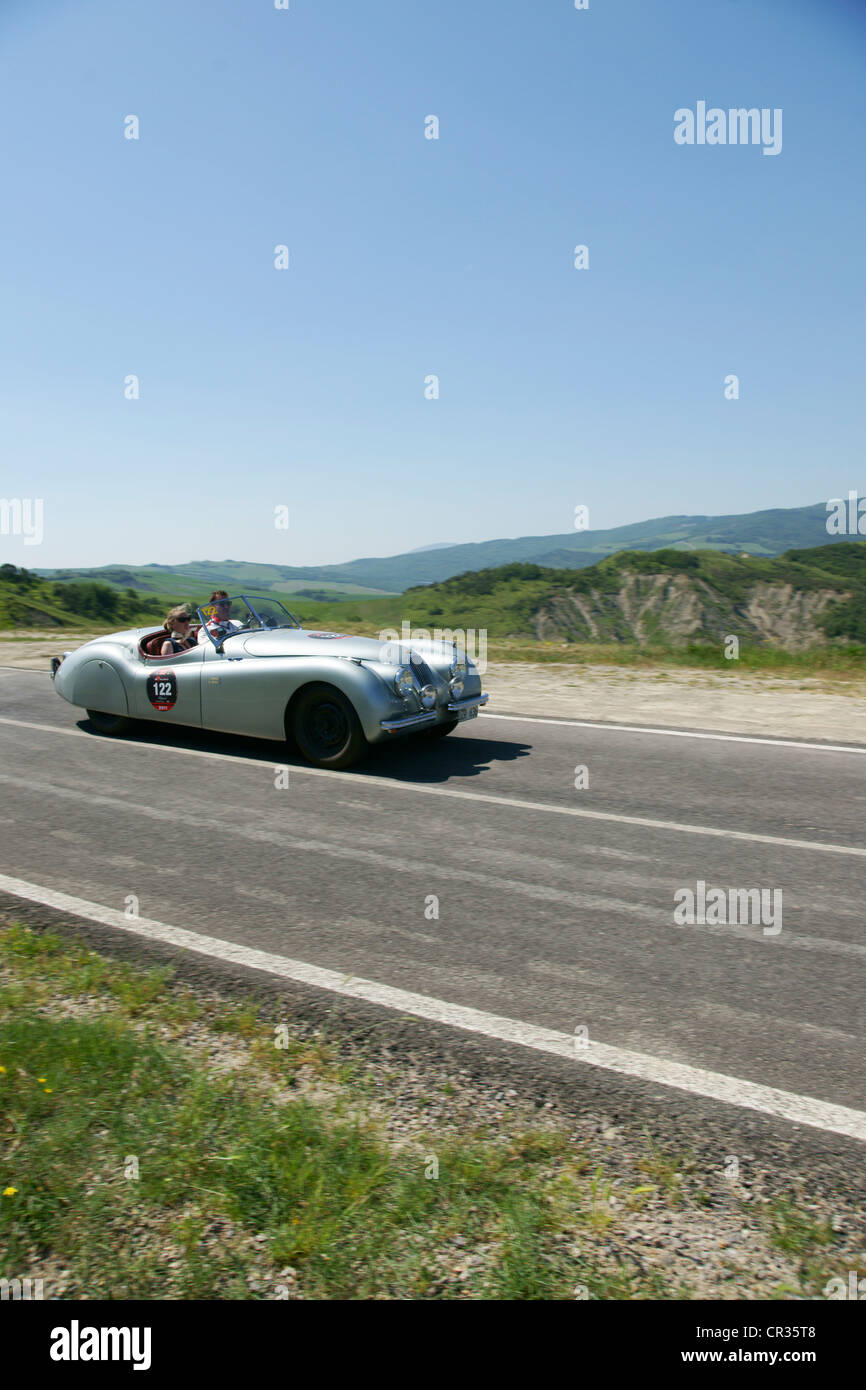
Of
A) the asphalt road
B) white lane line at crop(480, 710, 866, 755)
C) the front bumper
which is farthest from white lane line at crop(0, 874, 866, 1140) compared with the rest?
white lane line at crop(480, 710, 866, 755)

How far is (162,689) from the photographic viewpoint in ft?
29.4

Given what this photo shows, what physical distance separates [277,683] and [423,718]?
4.58 ft

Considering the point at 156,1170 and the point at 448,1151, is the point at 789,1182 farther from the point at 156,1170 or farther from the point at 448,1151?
the point at 156,1170

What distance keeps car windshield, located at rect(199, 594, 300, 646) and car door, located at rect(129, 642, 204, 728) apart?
0.92ft

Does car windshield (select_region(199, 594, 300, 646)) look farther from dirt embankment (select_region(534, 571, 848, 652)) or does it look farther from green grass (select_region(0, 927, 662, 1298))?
dirt embankment (select_region(534, 571, 848, 652))

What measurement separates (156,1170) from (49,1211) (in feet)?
0.96

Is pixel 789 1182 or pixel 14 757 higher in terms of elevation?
pixel 14 757

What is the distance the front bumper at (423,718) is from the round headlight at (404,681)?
22 centimetres

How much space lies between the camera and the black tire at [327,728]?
7824 mm

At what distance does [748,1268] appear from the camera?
2.30m
